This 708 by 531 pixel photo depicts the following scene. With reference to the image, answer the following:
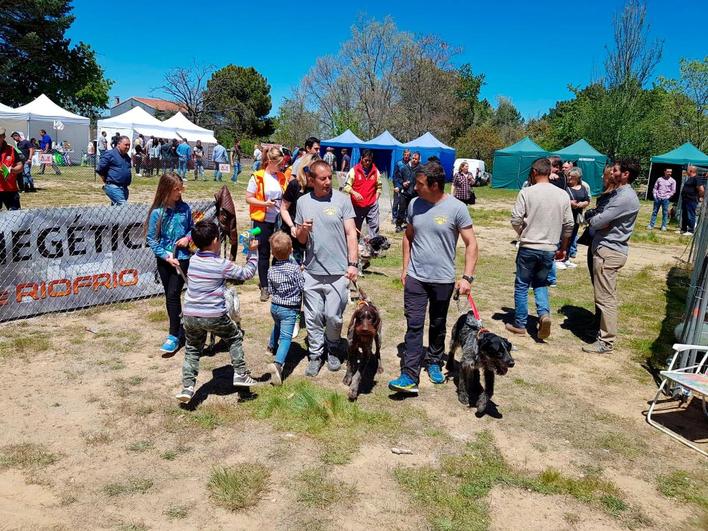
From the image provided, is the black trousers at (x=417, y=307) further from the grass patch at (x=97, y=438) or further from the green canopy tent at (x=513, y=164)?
the green canopy tent at (x=513, y=164)

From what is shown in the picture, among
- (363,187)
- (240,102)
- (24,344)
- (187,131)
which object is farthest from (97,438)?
(240,102)

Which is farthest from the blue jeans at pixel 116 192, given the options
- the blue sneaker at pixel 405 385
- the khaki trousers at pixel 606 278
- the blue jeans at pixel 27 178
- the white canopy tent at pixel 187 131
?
the white canopy tent at pixel 187 131

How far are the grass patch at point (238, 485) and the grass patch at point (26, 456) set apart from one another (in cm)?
112

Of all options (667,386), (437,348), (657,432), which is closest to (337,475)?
(437,348)

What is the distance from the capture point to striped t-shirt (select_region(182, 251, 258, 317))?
13.7 ft

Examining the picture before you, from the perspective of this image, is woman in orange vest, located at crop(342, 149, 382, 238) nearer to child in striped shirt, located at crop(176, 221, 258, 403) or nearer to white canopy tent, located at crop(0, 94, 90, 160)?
child in striped shirt, located at crop(176, 221, 258, 403)

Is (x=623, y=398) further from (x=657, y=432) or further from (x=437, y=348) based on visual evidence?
(x=437, y=348)

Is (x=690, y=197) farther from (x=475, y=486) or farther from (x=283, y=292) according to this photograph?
(x=475, y=486)

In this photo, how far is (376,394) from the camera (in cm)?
473

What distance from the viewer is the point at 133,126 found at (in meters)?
28.5

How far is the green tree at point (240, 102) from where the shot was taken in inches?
2128

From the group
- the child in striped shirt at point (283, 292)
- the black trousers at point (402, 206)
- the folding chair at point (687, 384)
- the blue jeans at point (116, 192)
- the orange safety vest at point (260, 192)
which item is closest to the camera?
the folding chair at point (687, 384)

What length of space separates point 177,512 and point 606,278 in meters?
4.81

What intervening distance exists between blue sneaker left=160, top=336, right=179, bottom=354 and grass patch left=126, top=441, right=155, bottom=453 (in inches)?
62.3
